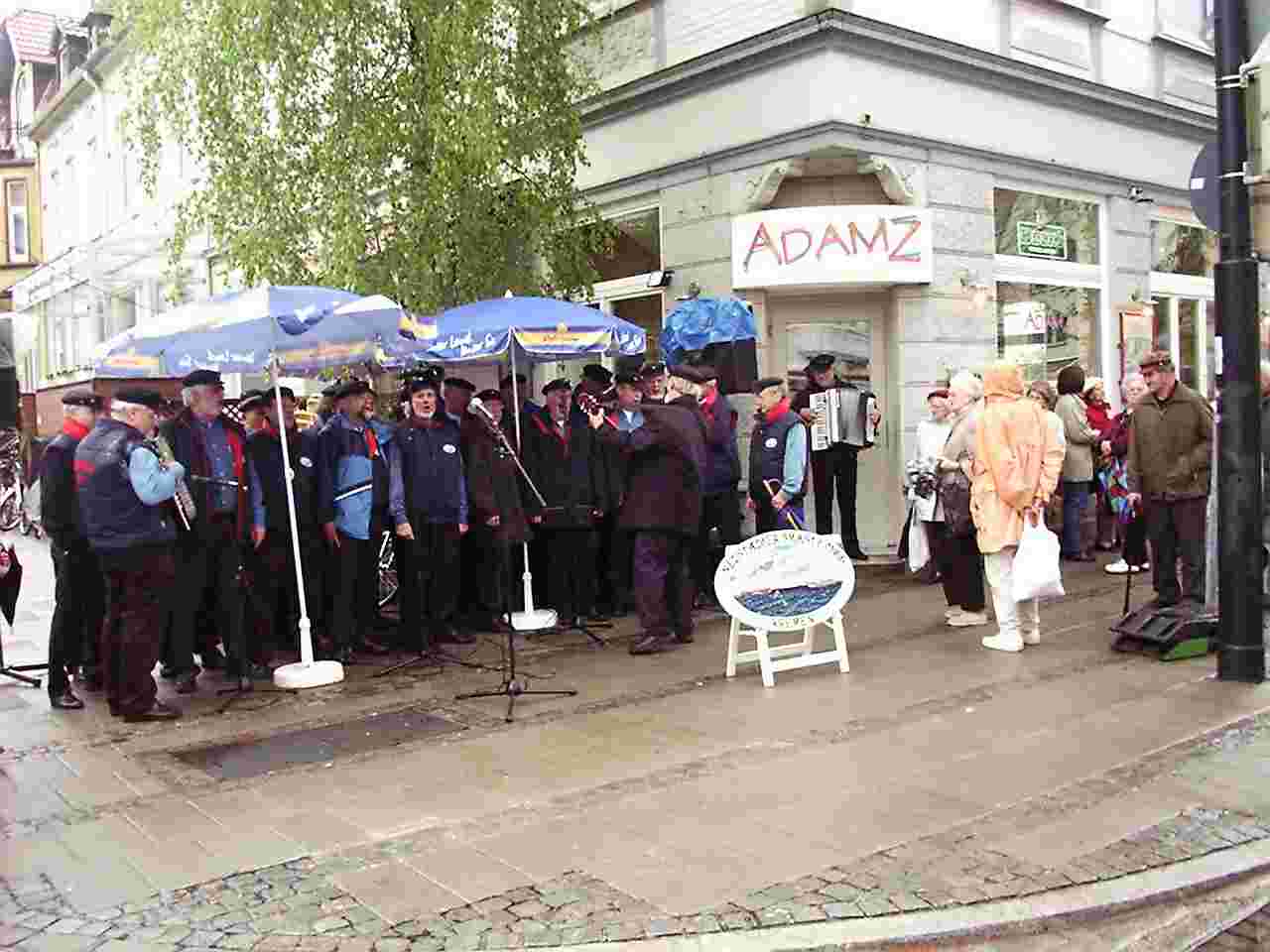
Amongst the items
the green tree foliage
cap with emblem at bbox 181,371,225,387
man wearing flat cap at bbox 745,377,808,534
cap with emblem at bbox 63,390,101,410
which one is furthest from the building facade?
cap with emblem at bbox 63,390,101,410

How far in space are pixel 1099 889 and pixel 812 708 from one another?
268 centimetres

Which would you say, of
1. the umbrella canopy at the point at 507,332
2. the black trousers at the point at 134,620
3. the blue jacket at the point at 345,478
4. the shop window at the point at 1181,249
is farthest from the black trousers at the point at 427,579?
the shop window at the point at 1181,249

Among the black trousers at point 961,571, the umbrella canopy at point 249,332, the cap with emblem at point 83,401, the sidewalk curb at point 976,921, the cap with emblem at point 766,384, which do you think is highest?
the umbrella canopy at point 249,332

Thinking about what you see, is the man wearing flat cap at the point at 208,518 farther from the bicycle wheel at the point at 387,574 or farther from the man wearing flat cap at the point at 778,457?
the man wearing flat cap at the point at 778,457

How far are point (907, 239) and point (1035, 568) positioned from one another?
188 inches

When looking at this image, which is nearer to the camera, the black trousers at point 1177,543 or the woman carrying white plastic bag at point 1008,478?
the woman carrying white plastic bag at point 1008,478

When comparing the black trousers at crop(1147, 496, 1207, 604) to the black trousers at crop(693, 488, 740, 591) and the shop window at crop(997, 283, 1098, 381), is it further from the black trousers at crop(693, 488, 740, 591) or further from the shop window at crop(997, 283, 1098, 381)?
the shop window at crop(997, 283, 1098, 381)

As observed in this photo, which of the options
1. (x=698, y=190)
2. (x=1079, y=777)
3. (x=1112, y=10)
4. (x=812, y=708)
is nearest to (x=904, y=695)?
(x=812, y=708)

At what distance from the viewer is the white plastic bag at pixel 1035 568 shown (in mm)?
8047

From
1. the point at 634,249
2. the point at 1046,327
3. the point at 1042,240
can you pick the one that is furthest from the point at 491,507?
the point at 1042,240

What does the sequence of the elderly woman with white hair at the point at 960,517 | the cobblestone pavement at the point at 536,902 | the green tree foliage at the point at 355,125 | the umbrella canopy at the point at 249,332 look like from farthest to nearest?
1. the green tree foliage at the point at 355,125
2. the elderly woman with white hair at the point at 960,517
3. the umbrella canopy at the point at 249,332
4. the cobblestone pavement at the point at 536,902

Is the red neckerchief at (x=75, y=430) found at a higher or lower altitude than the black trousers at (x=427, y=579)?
higher

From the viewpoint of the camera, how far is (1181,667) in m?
7.71

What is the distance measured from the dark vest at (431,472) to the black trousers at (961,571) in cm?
367
